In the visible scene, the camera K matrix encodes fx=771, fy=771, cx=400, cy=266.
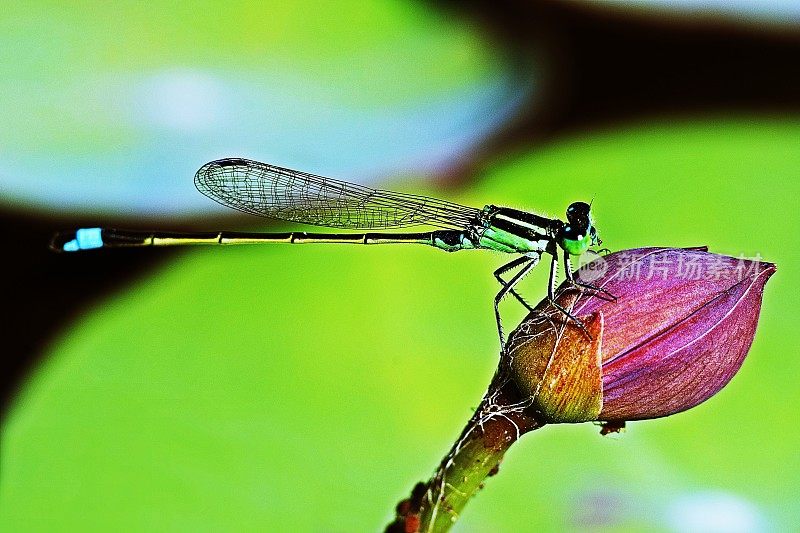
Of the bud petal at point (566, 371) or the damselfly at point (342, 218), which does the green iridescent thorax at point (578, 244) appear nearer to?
the damselfly at point (342, 218)

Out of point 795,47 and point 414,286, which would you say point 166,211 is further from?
Answer: point 795,47

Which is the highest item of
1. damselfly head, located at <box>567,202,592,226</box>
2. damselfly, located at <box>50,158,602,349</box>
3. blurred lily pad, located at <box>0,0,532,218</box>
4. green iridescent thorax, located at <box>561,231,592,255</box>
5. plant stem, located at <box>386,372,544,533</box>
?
blurred lily pad, located at <box>0,0,532,218</box>

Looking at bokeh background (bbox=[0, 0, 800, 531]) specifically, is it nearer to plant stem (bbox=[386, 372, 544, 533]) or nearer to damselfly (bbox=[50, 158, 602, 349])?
damselfly (bbox=[50, 158, 602, 349])

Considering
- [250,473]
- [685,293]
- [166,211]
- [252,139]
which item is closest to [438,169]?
[252,139]

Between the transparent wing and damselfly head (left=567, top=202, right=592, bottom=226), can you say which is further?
the transparent wing

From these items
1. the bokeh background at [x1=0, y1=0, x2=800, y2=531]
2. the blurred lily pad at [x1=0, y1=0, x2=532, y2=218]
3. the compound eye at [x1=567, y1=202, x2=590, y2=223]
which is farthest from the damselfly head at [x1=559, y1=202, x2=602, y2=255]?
the blurred lily pad at [x1=0, y1=0, x2=532, y2=218]

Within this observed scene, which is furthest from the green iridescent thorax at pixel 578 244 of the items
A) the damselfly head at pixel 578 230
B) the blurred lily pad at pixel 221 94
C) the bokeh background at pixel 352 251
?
the blurred lily pad at pixel 221 94
